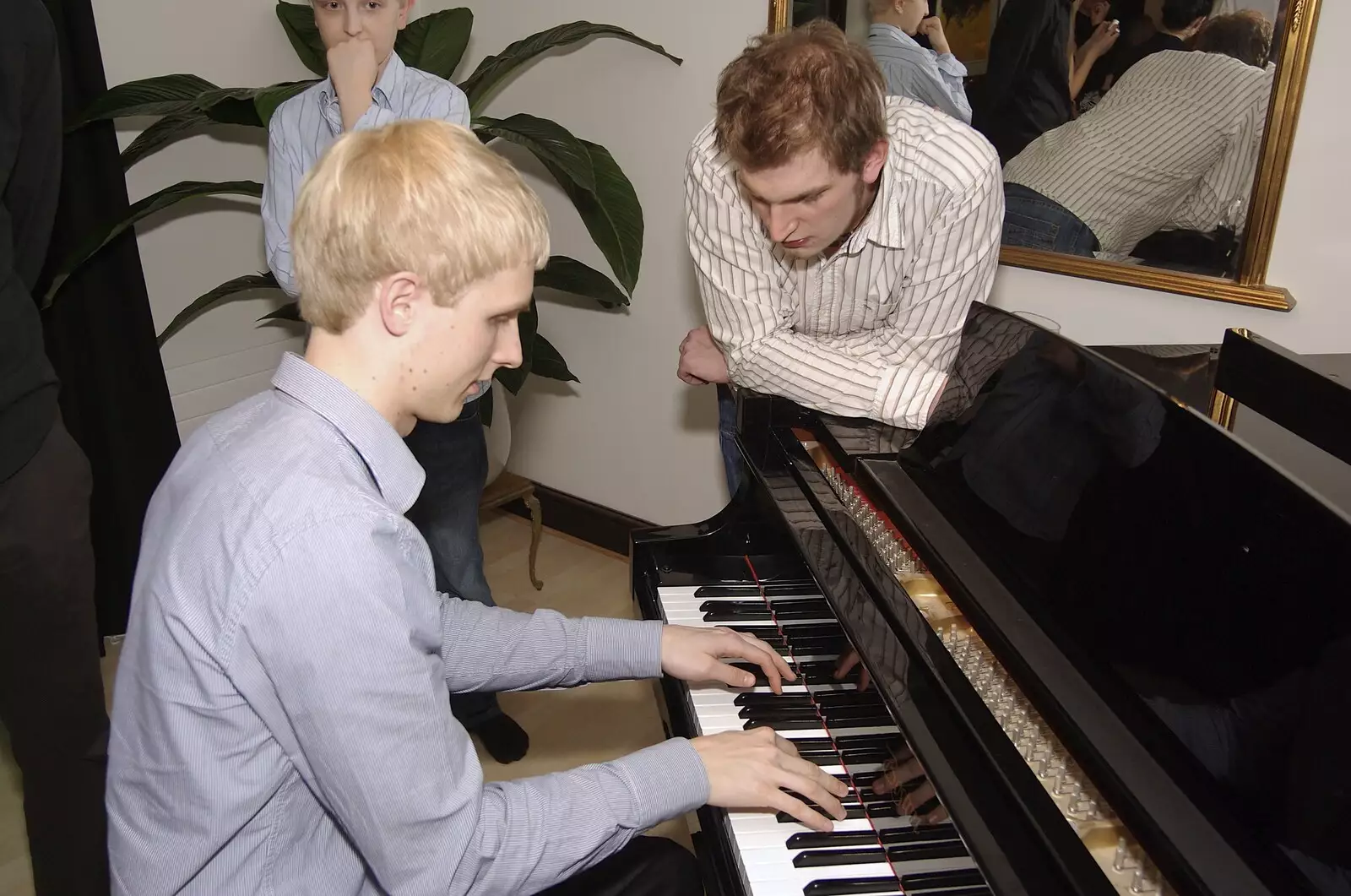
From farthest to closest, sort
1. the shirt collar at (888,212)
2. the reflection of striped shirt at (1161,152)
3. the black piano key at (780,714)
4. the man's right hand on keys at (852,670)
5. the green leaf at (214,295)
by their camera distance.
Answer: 1. the green leaf at (214,295)
2. the reflection of striped shirt at (1161,152)
3. the shirt collar at (888,212)
4. the black piano key at (780,714)
5. the man's right hand on keys at (852,670)

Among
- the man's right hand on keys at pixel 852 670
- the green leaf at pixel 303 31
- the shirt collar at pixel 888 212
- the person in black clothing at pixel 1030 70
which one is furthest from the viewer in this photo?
the green leaf at pixel 303 31

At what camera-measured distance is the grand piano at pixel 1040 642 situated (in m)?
0.95

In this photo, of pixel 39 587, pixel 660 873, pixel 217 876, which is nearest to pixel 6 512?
pixel 39 587

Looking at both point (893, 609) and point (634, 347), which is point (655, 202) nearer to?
point (634, 347)

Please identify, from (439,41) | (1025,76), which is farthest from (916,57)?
(439,41)

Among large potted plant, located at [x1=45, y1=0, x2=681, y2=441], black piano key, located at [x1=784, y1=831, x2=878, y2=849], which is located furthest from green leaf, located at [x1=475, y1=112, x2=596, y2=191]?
black piano key, located at [x1=784, y1=831, x2=878, y2=849]

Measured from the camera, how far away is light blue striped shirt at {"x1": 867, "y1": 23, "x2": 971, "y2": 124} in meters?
2.50

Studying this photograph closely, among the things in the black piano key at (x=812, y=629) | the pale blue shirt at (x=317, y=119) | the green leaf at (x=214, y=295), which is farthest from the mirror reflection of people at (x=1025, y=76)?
the green leaf at (x=214, y=295)

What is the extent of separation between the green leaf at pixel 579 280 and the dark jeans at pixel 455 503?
66 centimetres

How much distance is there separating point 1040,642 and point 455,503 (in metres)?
1.62

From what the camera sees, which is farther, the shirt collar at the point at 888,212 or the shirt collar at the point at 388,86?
the shirt collar at the point at 388,86

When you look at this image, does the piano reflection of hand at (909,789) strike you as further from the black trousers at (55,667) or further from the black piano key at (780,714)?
the black trousers at (55,667)

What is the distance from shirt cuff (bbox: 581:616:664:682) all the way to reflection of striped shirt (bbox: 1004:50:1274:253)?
153cm

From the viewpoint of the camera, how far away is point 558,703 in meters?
2.92
